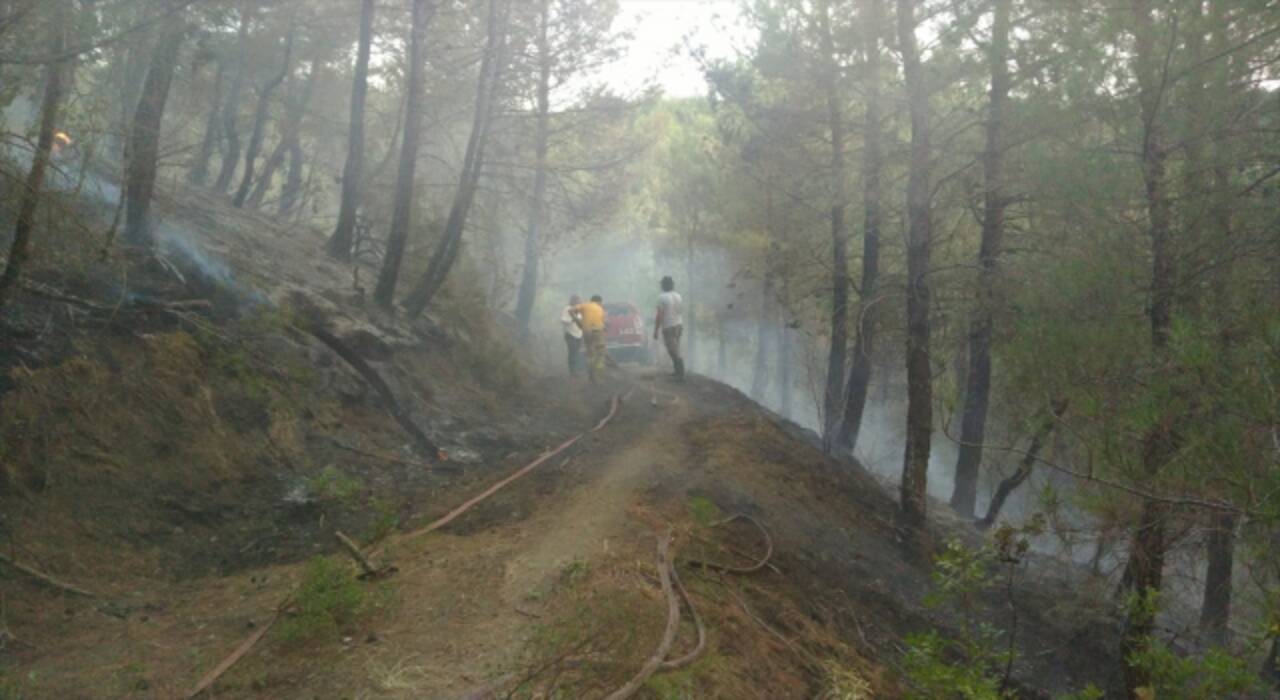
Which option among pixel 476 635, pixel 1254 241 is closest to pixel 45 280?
pixel 476 635

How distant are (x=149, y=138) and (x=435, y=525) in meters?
4.93

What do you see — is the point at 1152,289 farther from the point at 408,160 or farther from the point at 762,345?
the point at 762,345

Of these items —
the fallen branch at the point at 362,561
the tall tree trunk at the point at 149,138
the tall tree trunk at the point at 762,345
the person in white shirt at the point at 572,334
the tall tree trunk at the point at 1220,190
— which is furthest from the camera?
the tall tree trunk at the point at 762,345

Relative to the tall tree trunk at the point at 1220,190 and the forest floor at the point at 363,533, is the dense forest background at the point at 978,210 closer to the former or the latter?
the tall tree trunk at the point at 1220,190

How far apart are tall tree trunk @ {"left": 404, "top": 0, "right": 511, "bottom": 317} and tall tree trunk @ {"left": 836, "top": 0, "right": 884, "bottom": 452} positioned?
20.6 ft

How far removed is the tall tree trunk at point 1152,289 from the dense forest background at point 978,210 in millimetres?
38

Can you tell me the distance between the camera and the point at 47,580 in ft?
18.0

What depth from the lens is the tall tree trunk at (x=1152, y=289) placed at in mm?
6070

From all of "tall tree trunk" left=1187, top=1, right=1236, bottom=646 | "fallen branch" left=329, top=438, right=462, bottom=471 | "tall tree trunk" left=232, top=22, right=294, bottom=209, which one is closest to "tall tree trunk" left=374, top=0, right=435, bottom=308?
"fallen branch" left=329, top=438, right=462, bottom=471

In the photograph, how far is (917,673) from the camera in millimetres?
4879

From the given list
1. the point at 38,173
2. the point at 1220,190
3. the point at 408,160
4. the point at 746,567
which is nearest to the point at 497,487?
the point at 746,567

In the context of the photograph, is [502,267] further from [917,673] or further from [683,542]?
[917,673]

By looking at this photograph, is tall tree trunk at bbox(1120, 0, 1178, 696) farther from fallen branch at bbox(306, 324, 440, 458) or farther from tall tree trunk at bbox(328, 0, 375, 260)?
tall tree trunk at bbox(328, 0, 375, 260)

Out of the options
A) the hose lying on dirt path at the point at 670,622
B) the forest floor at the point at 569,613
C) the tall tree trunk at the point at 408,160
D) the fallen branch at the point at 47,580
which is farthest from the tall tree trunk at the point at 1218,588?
the tall tree trunk at the point at 408,160
